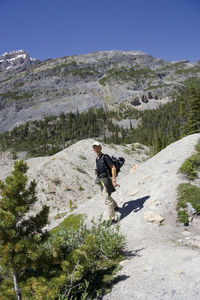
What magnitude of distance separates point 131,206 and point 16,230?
6.16m

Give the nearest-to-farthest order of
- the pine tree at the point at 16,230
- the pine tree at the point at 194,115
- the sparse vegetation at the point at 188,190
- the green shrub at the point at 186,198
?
the pine tree at the point at 16,230, the green shrub at the point at 186,198, the sparse vegetation at the point at 188,190, the pine tree at the point at 194,115

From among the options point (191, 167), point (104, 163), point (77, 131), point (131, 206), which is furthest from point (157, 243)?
point (77, 131)

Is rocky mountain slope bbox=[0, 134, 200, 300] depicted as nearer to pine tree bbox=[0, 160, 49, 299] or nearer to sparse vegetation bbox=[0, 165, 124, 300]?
sparse vegetation bbox=[0, 165, 124, 300]

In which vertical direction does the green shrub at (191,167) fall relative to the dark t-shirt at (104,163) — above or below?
below

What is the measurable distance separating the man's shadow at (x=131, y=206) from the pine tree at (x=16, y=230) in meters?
5.15

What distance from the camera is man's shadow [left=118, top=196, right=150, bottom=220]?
29.8 feet

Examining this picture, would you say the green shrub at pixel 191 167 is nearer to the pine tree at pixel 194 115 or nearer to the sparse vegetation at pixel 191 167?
the sparse vegetation at pixel 191 167

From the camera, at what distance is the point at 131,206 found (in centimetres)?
963

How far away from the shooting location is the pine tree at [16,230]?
169 inches

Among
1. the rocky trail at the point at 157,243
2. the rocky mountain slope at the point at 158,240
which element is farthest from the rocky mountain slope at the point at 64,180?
the rocky trail at the point at 157,243

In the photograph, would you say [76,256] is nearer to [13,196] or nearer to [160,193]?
[13,196]

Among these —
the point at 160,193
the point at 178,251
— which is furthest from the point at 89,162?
the point at 178,251

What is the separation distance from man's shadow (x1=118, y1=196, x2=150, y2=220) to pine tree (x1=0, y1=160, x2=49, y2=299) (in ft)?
16.9

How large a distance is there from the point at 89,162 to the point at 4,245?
3253cm
